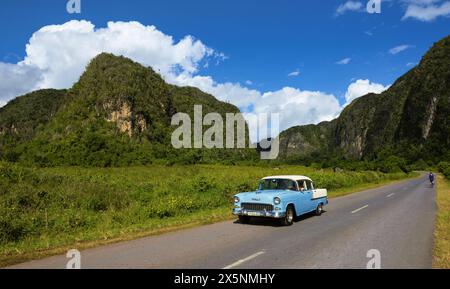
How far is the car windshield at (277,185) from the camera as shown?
539 inches

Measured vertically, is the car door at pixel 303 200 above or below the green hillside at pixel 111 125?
below

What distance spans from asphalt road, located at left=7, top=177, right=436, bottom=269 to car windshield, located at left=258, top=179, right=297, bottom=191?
1.44 meters

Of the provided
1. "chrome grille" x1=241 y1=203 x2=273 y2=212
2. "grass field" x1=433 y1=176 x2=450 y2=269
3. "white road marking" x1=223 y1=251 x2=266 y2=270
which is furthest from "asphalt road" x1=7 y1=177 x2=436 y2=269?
"chrome grille" x1=241 y1=203 x2=273 y2=212

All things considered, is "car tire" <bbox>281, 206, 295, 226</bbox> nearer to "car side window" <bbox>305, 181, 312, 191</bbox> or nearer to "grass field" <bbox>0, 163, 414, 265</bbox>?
"car side window" <bbox>305, 181, 312, 191</bbox>

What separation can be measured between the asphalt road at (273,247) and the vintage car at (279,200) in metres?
0.45

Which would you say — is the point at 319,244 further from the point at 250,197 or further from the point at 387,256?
the point at 250,197

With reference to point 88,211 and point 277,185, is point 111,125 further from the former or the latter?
point 277,185

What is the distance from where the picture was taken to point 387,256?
7875mm

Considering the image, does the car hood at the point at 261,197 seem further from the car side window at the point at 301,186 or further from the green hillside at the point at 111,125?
the green hillside at the point at 111,125

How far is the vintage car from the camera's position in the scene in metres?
12.2

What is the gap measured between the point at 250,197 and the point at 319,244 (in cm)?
390

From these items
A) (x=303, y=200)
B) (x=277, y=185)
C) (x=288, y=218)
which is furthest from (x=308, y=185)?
(x=288, y=218)

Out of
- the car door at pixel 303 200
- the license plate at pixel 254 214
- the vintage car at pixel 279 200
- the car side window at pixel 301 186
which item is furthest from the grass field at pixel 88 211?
the car side window at pixel 301 186
